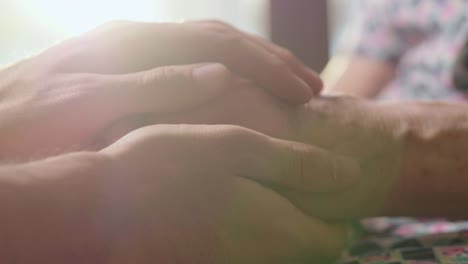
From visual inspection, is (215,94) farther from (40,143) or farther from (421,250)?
(421,250)

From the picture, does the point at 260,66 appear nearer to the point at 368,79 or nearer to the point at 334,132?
the point at 334,132

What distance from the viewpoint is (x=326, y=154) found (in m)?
0.56

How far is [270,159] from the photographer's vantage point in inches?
20.1

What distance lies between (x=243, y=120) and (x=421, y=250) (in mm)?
245

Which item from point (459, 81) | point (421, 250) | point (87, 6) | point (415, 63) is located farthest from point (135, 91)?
point (87, 6)

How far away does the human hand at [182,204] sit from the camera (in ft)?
1.39

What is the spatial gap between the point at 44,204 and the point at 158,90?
0.19 metres

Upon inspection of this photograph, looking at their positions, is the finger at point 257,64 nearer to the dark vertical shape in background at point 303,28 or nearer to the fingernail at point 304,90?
the fingernail at point 304,90

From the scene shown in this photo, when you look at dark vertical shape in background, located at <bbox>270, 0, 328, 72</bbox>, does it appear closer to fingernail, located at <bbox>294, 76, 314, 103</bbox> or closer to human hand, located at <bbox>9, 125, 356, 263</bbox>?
fingernail, located at <bbox>294, 76, 314, 103</bbox>

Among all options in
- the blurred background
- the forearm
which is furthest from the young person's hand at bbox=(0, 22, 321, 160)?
the blurred background

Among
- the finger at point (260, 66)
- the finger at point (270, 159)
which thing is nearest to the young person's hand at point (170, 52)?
the finger at point (260, 66)

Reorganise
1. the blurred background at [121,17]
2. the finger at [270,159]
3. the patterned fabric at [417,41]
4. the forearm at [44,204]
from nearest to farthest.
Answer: the forearm at [44,204] → the finger at [270,159] → the patterned fabric at [417,41] → the blurred background at [121,17]

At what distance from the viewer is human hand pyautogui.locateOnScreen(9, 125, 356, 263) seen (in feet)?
1.39

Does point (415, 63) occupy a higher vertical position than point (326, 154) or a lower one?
lower
